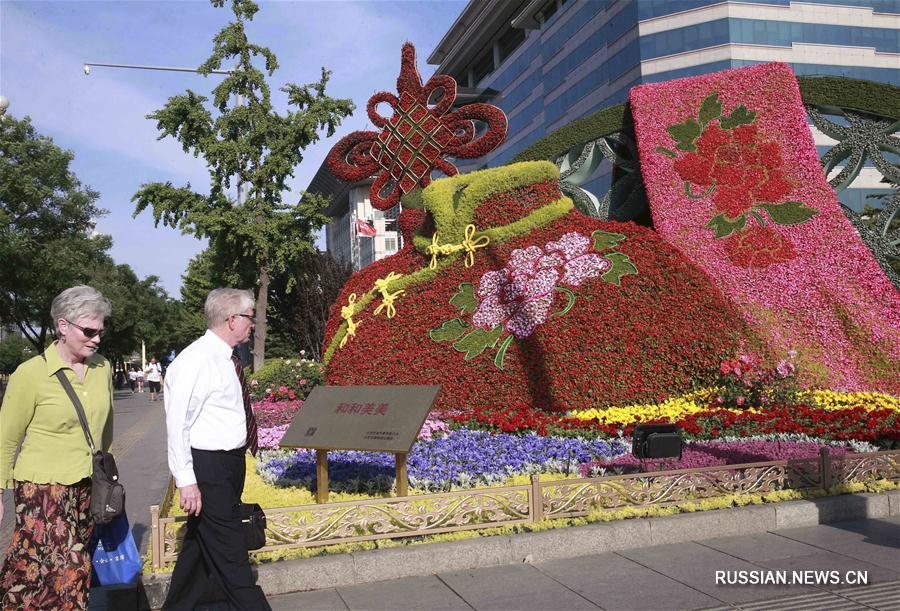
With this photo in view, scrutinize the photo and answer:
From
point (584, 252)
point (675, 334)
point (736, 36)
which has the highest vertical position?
point (736, 36)

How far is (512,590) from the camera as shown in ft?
15.5

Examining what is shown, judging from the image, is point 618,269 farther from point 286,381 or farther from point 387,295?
point 286,381

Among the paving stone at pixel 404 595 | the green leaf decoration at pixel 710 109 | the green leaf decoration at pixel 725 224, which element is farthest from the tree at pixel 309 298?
the paving stone at pixel 404 595

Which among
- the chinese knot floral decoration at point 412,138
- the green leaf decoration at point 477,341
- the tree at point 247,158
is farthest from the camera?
the tree at point 247,158

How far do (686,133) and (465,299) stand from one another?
4.78 meters

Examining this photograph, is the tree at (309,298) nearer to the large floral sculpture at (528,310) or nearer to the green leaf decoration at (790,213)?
the large floral sculpture at (528,310)

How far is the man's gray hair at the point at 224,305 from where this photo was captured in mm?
3795

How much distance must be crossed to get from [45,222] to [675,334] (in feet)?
77.4

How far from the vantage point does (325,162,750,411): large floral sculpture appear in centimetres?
1008

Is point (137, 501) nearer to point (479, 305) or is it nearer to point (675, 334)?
point (479, 305)

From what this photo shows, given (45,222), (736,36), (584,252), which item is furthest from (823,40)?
(45,222)

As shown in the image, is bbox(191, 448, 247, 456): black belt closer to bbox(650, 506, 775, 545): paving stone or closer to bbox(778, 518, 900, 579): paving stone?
bbox(650, 506, 775, 545): paving stone

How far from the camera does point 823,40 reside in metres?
39.7

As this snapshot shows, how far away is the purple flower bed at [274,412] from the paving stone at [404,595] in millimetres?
6410
